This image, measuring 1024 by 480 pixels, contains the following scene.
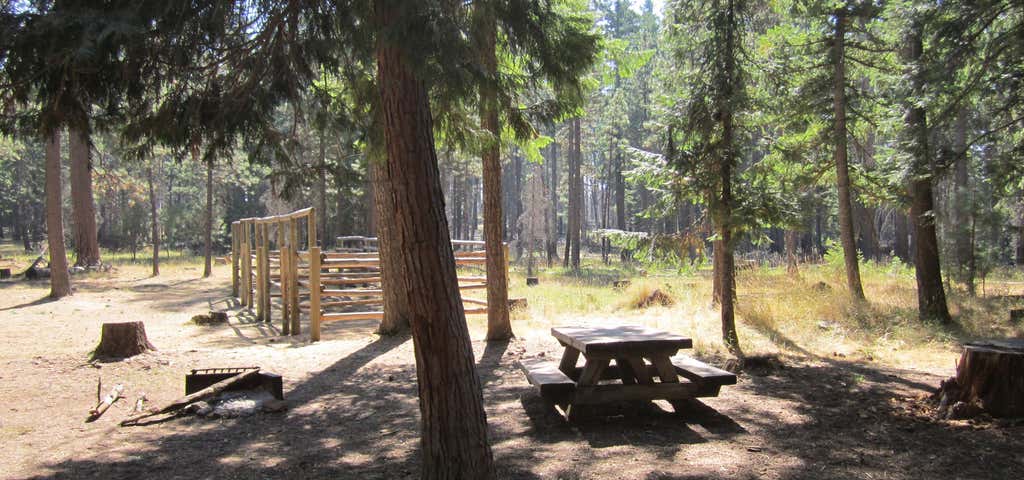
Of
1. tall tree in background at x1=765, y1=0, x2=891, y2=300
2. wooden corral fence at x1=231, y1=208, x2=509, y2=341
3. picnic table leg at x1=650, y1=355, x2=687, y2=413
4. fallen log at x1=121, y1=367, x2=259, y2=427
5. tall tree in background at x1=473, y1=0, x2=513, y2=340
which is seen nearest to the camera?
picnic table leg at x1=650, y1=355, x2=687, y2=413

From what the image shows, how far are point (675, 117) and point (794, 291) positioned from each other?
6.25 m

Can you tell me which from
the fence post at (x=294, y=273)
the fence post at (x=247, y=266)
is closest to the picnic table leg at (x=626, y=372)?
the fence post at (x=294, y=273)

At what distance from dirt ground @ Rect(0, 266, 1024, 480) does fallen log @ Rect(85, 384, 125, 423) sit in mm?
89

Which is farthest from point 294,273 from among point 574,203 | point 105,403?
point 574,203

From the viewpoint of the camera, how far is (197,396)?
6180 mm

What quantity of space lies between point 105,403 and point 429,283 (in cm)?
451

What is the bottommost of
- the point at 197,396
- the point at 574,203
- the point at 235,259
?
the point at 197,396

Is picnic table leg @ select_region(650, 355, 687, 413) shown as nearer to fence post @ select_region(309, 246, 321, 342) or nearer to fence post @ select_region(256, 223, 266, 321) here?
fence post @ select_region(309, 246, 321, 342)

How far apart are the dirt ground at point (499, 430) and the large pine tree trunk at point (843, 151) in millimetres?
5546

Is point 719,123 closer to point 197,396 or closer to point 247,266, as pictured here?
point 197,396

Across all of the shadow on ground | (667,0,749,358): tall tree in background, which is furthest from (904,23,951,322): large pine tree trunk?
the shadow on ground

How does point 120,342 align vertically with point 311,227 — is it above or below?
below

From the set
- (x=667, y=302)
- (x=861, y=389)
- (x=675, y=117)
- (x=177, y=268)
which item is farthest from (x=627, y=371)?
(x=177, y=268)

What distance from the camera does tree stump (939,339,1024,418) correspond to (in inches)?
204
